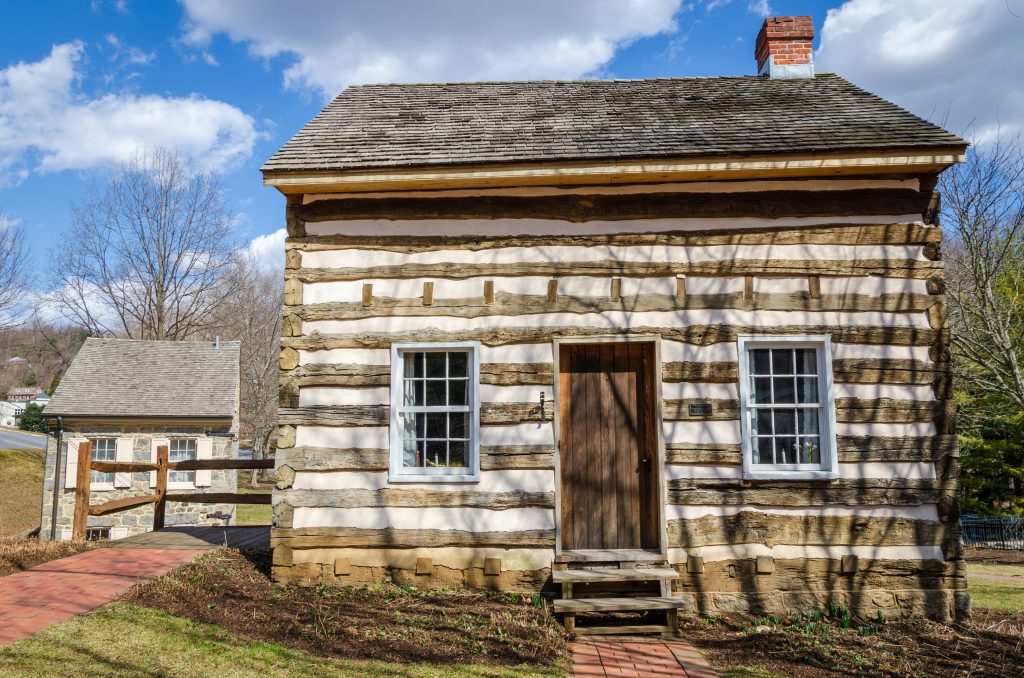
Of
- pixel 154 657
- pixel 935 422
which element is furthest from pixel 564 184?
pixel 154 657

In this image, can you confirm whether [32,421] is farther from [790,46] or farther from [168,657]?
[790,46]

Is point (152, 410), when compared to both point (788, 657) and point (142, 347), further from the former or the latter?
point (788, 657)

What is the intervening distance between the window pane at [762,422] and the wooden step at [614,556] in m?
1.67

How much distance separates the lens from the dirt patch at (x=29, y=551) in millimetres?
7121

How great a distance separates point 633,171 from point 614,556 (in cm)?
398

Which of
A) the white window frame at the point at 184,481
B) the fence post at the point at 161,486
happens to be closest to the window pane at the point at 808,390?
the fence post at the point at 161,486

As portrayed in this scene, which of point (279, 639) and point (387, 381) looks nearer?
Result: point (279, 639)

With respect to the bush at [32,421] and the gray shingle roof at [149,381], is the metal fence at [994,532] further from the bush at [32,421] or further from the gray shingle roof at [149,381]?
the bush at [32,421]

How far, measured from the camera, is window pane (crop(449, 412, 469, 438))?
283 inches

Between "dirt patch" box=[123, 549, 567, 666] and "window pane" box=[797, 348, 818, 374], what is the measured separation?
367cm

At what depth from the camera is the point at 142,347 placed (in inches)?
797

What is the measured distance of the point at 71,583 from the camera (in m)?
6.38

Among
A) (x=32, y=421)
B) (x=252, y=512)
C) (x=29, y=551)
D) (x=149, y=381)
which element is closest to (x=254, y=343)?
(x=252, y=512)

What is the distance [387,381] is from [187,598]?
2.71m
